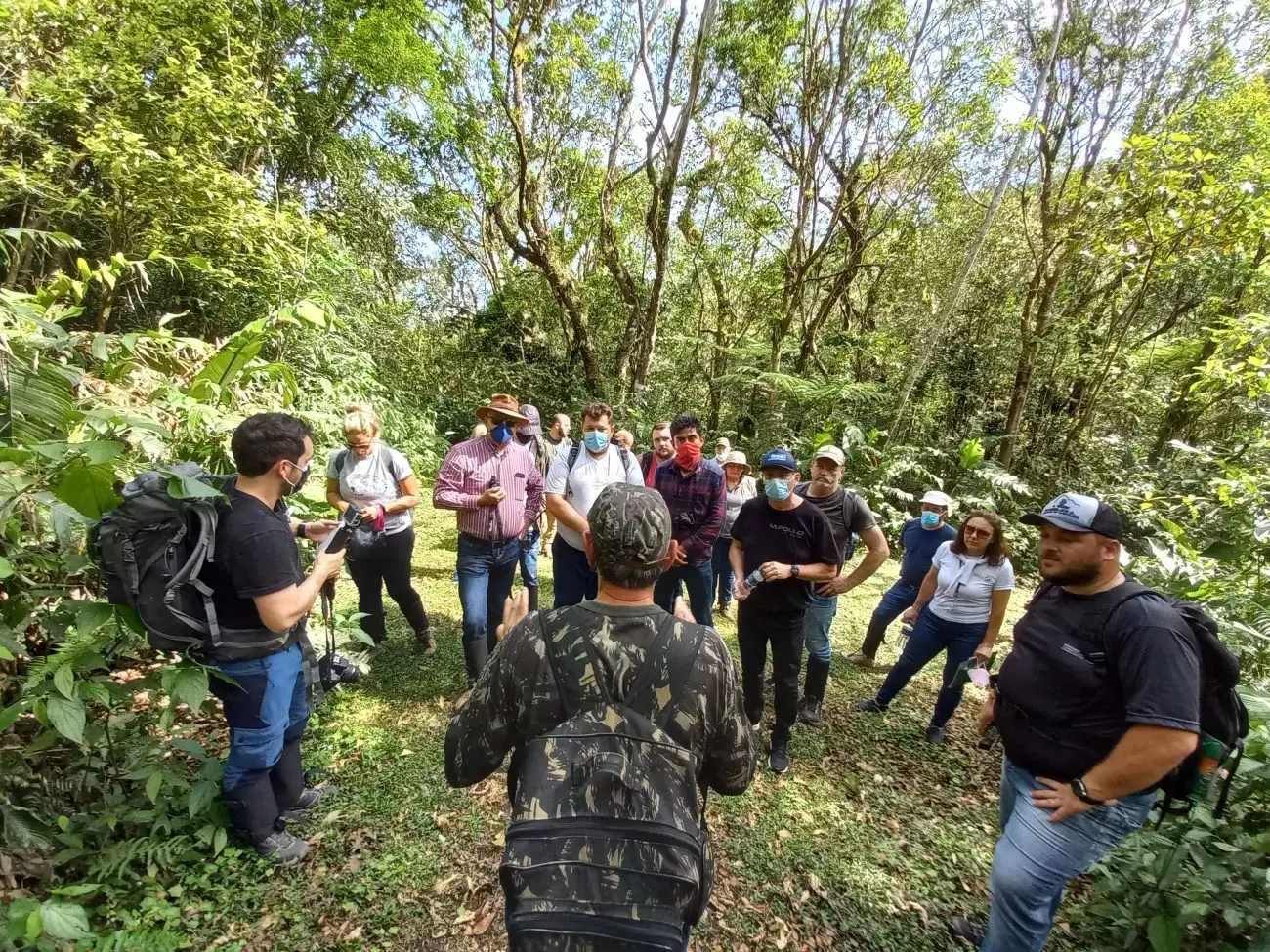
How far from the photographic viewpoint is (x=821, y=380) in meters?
12.2

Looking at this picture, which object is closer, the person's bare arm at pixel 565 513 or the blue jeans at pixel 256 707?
the blue jeans at pixel 256 707

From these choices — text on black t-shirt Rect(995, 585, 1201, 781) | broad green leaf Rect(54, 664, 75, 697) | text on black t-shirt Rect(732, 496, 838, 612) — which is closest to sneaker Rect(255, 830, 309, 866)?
broad green leaf Rect(54, 664, 75, 697)

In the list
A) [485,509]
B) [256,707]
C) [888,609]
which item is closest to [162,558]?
[256,707]

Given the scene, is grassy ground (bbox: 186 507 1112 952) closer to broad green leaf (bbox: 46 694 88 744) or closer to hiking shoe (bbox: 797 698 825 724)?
hiking shoe (bbox: 797 698 825 724)

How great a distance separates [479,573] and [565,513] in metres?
0.78

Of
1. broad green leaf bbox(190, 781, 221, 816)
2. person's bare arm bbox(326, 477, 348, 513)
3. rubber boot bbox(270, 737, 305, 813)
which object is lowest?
rubber boot bbox(270, 737, 305, 813)

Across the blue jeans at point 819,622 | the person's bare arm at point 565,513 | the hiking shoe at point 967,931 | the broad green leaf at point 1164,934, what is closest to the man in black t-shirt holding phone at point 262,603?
the person's bare arm at point 565,513

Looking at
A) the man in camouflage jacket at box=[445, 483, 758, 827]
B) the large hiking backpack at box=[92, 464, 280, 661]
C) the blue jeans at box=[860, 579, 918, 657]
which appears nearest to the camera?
the man in camouflage jacket at box=[445, 483, 758, 827]

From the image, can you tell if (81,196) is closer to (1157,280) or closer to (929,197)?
(929,197)

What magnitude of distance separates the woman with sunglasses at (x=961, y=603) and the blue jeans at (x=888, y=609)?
26.7 inches

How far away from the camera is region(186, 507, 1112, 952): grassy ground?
2492 millimetres

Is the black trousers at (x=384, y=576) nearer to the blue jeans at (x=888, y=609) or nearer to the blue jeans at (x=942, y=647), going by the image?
the blue jeans at (x=942, y=647)

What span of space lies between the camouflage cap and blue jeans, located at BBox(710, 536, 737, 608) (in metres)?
4.03

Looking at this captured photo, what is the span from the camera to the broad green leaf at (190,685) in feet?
6.98
